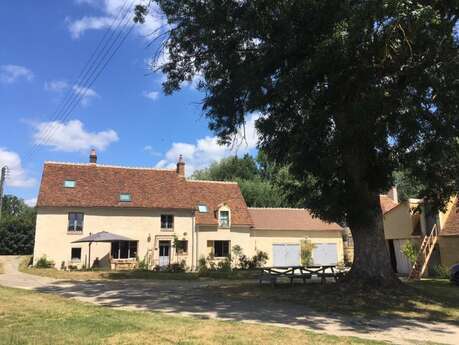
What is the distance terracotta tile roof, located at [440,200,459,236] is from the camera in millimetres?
27128

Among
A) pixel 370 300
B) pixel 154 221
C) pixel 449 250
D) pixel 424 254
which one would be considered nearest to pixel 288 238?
pixel 154 221

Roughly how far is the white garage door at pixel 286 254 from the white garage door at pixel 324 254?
1686mm

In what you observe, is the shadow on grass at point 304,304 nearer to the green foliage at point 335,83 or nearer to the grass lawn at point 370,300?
the grass lawn at point 370,300

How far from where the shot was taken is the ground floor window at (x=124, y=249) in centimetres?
3425

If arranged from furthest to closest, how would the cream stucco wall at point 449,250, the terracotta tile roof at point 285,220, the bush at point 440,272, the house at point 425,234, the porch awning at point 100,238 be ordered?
the terracotta tile roof at point 285,220 → the porch awning at point 100,238 → the house at point 425,234 → the cream stucco wall at point 449,250 → the bush at point 440,272

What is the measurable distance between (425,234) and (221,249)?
52.9 feet

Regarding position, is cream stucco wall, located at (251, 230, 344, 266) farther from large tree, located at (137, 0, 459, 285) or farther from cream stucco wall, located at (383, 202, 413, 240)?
large tree, located at (137, 0, 459, 285)

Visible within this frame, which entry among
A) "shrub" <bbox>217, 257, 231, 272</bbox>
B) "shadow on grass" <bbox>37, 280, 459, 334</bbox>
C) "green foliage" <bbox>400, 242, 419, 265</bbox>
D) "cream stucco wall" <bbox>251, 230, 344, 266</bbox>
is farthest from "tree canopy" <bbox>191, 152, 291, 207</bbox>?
"shadow on grass" <bbox>37, 280, 459, 334</bbox>

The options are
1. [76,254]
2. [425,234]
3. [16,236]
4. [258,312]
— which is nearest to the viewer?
[258,312]

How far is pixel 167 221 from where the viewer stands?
120ft

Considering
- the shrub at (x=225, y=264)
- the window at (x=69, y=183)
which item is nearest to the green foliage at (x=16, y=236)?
the window at (x=69, y=183)

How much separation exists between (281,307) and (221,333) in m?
5.02

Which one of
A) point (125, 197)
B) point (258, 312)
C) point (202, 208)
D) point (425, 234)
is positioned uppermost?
point (125, 197)

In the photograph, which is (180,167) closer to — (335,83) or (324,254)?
(324,254)
